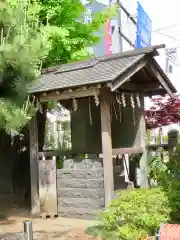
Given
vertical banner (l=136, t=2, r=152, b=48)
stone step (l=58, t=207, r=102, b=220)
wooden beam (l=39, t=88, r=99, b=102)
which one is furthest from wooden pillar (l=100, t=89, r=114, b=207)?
vertical banner (l=136, t=2, r=152, b=48)

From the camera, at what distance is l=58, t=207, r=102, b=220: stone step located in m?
8.41

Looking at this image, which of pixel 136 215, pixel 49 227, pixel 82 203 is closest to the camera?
Result: pixel 136 215

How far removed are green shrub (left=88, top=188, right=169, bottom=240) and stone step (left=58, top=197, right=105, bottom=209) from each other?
2.89 meters

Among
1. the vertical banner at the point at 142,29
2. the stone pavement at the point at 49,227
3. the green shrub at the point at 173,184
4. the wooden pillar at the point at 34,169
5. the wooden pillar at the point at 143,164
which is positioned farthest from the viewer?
the vertical banner at the point at 142,29

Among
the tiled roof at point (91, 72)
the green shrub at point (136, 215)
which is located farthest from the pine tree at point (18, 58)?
the green shrub at point (136, 215)

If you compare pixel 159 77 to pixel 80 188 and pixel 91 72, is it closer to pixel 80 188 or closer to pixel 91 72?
pixel 91 72

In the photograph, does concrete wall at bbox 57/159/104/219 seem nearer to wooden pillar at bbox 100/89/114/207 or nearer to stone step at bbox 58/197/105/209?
stone step at bbox 58/197/105/209

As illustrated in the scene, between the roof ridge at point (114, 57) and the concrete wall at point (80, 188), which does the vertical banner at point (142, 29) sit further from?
the concrete wall at point (80, 188)

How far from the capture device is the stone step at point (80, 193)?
8.41 m

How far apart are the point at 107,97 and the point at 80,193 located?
2299mm

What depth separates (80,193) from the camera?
8695 mm

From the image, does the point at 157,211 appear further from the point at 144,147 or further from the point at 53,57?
the point at 53,57

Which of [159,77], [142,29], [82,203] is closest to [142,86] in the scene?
[159,77]

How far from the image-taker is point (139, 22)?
1480 centimetres
